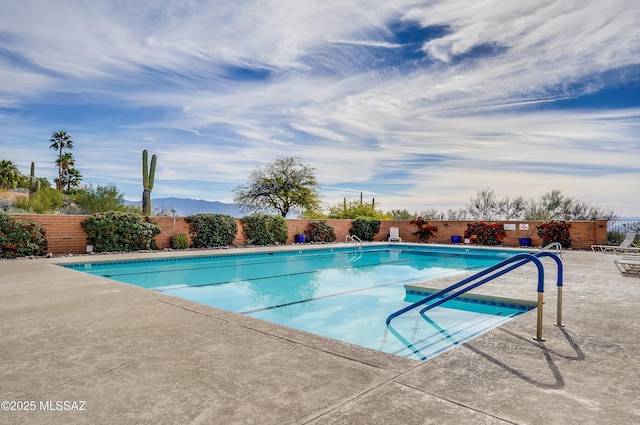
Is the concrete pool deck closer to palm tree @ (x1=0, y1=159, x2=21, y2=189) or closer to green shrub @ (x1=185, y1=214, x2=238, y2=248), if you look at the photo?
green shrub @ (x1=185, y1=214, x2=238, y2=248)

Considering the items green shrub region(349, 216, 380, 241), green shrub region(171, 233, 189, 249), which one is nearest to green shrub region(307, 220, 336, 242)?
green shrub region(349, 216, 380, 241)

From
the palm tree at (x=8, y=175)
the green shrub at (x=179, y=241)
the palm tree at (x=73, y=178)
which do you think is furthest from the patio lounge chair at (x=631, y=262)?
the palm tree at (x=73, y=178)

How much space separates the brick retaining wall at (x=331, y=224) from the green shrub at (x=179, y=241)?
0.54 ft

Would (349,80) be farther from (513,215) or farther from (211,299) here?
(513,215)

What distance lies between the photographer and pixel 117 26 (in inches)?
406

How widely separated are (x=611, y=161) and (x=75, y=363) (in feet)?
61.4

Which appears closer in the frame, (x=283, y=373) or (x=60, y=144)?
(x=283, y=373)

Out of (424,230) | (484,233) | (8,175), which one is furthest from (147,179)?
(8,175)

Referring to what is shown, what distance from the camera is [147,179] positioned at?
18219 millimetres

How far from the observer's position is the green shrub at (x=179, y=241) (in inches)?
532

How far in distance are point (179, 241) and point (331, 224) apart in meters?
7.80

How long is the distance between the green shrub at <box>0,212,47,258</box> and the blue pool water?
76.3 inches

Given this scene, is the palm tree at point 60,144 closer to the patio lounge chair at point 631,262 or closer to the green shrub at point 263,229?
the green shrub at point 263,229

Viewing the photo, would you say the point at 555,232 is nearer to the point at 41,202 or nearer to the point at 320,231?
the point at 320,231
